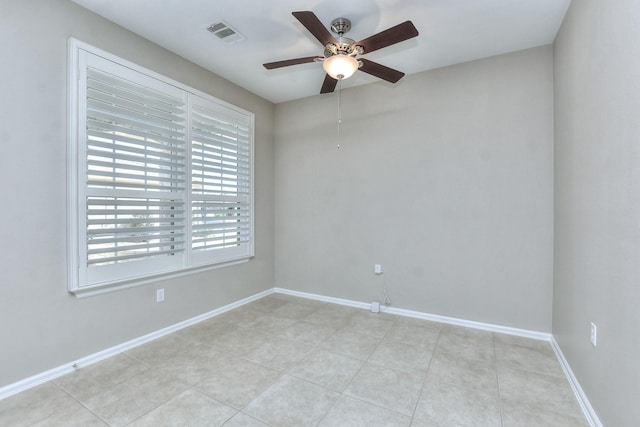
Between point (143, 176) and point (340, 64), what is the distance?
1.95 metres

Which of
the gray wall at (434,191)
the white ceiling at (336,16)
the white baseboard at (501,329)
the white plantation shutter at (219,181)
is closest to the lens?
the white baseboard at (501,329)

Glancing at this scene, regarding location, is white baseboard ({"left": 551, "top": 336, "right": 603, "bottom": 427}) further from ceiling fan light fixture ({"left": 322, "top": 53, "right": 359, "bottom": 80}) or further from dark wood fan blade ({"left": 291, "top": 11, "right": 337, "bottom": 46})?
dark wood fan blade ({"left": 291, "top": 11, "right": 337, "bottom": 46})

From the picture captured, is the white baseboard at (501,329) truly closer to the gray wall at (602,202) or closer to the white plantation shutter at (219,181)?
the gray wall at (602,202)

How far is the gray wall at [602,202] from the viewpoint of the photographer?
1.32m

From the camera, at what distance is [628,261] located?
1358 millimetres

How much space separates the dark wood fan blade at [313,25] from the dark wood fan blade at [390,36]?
244 millimetres

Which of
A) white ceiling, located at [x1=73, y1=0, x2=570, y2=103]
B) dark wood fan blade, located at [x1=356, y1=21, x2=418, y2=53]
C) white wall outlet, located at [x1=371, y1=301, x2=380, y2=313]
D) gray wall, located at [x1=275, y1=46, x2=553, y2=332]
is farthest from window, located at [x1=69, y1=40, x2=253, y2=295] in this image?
dark wood fan blade, located at [x1=356, y1=21, x2=418, y2=53]

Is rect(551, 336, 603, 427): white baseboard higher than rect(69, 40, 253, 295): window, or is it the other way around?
rect(69, 40, 253, 295): window

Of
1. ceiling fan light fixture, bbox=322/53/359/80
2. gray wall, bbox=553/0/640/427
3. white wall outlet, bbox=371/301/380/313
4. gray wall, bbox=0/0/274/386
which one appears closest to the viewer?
gray wall, bbox=553/0/640/427

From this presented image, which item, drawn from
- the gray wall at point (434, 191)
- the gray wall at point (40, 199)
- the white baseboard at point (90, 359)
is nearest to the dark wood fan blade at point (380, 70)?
the gray wall at point (434, 191)

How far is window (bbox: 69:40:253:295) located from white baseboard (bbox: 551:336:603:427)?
130 inches

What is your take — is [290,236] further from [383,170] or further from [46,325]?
[46,325]

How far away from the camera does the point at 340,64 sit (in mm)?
2143

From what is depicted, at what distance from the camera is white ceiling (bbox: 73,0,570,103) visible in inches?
88.4
